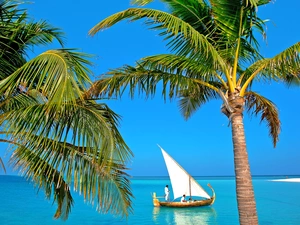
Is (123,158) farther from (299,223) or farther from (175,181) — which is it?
(175,181)

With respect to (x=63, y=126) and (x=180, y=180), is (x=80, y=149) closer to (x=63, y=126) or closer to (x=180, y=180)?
(x=63, y=126)

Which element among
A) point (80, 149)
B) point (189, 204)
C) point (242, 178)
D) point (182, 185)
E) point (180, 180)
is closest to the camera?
point (80, 149)

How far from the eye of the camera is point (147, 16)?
6039 mm

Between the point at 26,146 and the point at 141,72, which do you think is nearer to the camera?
the point at 26,146

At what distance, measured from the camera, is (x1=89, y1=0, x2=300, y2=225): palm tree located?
5867 mm

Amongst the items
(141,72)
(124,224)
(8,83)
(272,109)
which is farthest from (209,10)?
(124,224)

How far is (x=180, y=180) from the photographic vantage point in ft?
104

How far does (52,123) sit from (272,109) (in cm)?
477

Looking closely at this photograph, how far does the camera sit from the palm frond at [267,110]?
749 cm

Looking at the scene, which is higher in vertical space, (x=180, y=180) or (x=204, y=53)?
(x=204, y=53)

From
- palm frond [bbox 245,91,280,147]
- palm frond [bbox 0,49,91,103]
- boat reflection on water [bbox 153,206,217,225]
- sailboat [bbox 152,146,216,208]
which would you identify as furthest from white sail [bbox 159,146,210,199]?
palm frond [bbox 0,49,91,103]

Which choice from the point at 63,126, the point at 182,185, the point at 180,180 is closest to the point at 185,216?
the point at 180,180

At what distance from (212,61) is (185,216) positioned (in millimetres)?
23420

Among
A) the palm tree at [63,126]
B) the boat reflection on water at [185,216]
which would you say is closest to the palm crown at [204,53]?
the palm tree at [63,126]
